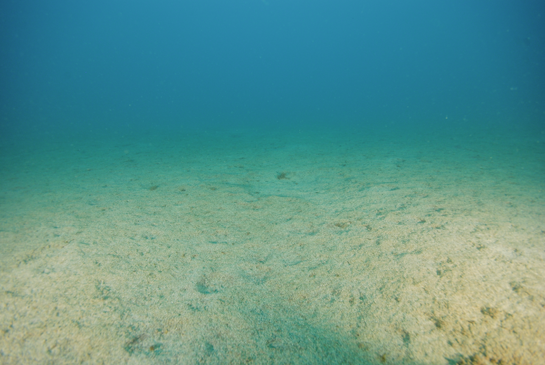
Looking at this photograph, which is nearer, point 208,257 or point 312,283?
point 312,283

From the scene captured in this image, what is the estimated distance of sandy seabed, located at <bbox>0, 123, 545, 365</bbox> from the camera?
138 centimetres

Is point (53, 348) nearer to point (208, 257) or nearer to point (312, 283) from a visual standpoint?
point (208, 257)

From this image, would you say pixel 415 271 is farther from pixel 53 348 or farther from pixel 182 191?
pixel 182 191

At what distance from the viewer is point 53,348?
1384mm

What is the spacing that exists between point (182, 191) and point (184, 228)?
1.33 metres

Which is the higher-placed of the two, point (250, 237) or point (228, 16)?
point (228, 16)

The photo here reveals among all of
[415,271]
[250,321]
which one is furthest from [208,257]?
[415,271]

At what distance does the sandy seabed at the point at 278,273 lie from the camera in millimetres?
1379

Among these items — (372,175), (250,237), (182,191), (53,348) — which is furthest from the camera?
(372,175)

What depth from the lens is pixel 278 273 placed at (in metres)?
2.04

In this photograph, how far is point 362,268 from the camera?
6.59 feet

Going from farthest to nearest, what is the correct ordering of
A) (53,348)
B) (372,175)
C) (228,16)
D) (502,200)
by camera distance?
(228,16) → (372,175) → (502,200) → (53,348)

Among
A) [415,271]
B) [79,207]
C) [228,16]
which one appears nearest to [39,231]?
[79,207]

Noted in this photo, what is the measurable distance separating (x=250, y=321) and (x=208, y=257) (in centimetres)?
86
